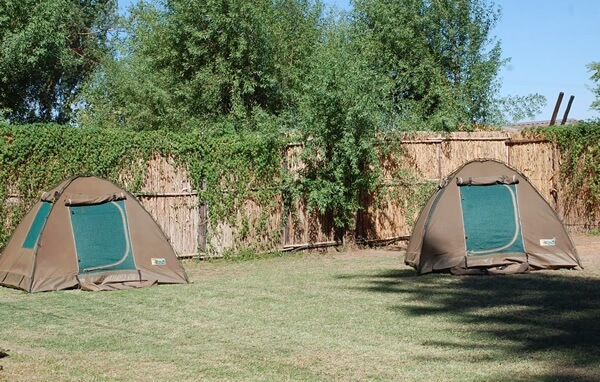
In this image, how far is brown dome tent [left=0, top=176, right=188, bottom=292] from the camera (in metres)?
10.7

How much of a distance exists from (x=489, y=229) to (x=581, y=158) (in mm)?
6727

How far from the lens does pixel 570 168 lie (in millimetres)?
17172

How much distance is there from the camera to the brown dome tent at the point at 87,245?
10703 mm

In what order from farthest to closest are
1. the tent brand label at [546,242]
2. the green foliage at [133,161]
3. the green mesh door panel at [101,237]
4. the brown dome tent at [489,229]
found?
the green foliage at [133,161], the tent brand label at [546,242], the brown dome tent at [489,229], the green mesh door panel at [101,237]

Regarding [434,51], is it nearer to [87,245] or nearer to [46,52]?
[46,52]

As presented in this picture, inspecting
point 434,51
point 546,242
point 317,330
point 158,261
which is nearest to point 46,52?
point 434,51

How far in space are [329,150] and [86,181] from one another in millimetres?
5120

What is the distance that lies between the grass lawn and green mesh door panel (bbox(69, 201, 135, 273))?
72cm

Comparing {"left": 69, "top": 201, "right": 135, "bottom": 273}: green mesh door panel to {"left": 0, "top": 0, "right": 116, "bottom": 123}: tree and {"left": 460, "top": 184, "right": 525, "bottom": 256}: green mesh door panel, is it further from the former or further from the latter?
{"left": 0, "top": 0, "right": 116, "bottom": 123}: tree

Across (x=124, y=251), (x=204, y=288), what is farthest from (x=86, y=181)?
(x=204, y=288)

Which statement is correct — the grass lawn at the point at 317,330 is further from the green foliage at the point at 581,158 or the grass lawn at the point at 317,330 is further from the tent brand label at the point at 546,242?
the green foliage at the point at 581,158

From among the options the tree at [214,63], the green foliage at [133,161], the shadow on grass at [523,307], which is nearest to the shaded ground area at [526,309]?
the shadow on grass at [523,307]

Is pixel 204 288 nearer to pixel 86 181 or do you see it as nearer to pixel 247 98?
pixel 86 181

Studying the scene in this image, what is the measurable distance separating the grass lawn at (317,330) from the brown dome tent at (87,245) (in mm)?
431
